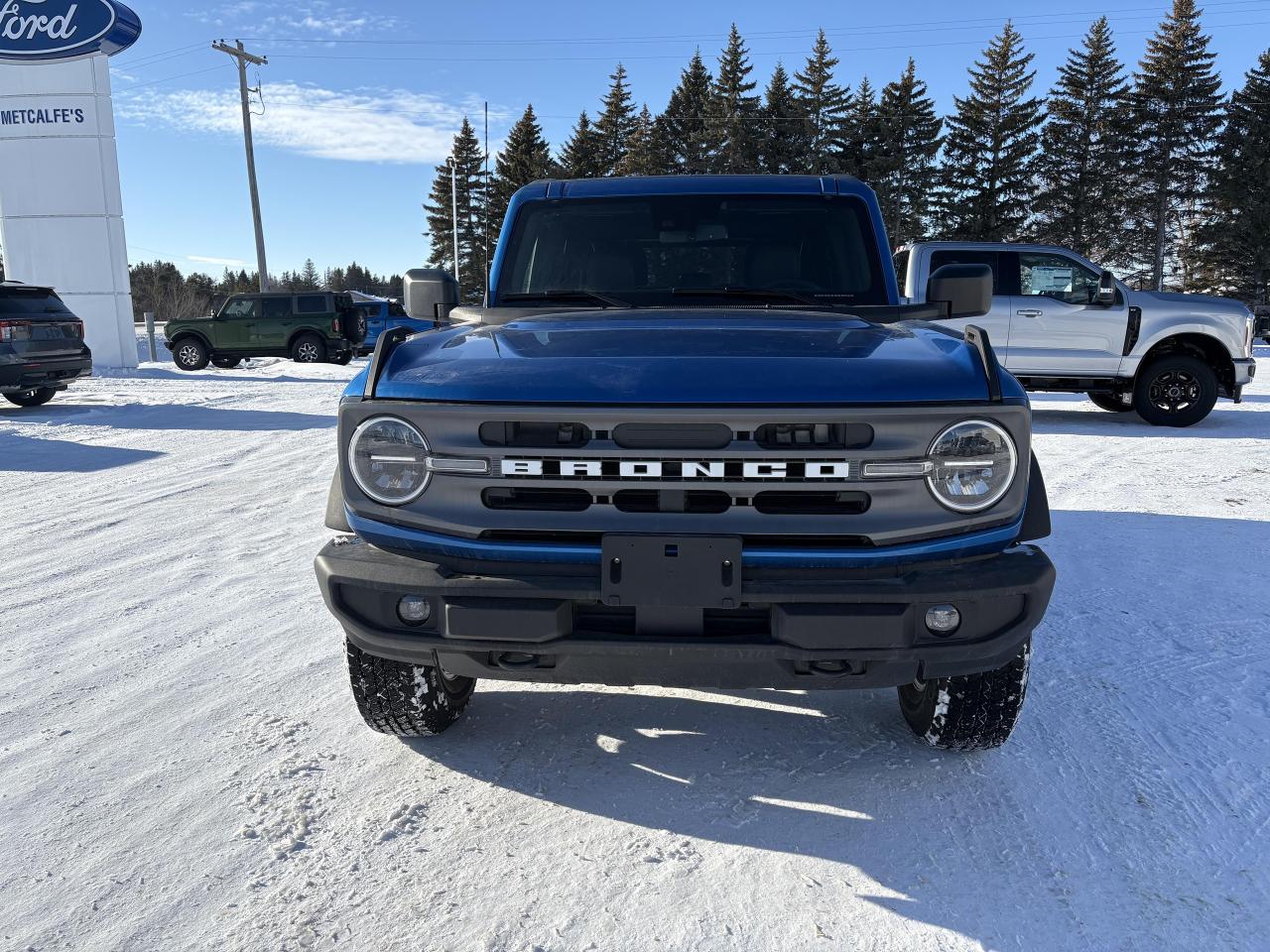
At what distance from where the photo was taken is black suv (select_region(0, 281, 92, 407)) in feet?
36.3

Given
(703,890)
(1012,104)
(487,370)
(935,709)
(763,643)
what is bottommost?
(703,890)

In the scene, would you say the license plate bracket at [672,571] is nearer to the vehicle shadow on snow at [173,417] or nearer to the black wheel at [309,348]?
the vehicle shadow on snow at [173,417]

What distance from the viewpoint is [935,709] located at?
8.77 feet

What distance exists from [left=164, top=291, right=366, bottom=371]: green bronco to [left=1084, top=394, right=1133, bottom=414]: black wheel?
15.6m

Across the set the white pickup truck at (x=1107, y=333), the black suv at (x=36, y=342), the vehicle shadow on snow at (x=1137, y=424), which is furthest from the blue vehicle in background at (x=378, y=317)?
the vehicle shadow on snow at (x=1137, y=424)

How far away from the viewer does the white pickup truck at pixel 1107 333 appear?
9.96 m

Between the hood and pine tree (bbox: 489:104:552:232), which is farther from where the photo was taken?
pine tree (bbox: 489:104:552:232)

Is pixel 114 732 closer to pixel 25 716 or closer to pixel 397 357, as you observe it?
pixel 25 716

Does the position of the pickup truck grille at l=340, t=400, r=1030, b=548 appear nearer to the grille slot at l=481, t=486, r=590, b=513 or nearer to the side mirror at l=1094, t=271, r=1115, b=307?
the grille slot at l=481, t=486, r=590, b=513

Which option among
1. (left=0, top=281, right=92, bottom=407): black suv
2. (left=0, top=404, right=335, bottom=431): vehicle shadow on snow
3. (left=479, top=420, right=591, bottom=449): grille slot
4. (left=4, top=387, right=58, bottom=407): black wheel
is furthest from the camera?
(left=4, top=387, right=58, bottom=407): black wheel

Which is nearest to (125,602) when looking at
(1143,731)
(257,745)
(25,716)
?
(25,716)

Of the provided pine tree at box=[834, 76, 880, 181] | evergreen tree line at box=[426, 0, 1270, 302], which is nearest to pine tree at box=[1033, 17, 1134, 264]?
evergreen tree line at box=[426, 0, 1270, 302]

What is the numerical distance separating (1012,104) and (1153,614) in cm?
5159

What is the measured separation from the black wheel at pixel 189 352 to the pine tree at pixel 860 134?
125ft
